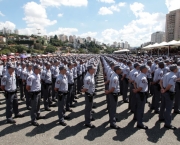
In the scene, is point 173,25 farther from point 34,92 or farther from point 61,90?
point 34,92

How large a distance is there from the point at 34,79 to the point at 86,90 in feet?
5.95

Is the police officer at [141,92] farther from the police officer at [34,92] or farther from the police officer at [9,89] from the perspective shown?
the police officer at [9,89]

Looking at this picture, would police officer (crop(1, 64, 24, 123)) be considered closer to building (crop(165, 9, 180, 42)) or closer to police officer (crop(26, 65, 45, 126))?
police officer (crop(26, 65, 45, 126))

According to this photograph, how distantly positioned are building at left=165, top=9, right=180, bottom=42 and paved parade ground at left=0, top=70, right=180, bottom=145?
312 ft

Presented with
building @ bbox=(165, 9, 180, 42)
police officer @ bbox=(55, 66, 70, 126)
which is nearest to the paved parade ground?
police officer @ bbox=(55, 66, 70, 126)

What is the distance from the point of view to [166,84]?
5.31 meters

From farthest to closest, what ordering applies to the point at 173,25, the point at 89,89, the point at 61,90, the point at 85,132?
the point at 173,25, the point at 61,90, the point at 89,89, the point at 85,132

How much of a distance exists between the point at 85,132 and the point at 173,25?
10421cm

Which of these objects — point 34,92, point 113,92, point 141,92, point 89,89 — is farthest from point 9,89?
point 141,92

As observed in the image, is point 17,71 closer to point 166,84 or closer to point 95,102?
point 95,102

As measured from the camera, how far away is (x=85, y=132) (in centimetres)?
524

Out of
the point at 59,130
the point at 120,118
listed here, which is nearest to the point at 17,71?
the point at 59,130

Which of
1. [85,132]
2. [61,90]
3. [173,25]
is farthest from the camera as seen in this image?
[173,25]

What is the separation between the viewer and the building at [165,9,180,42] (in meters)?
90.1
